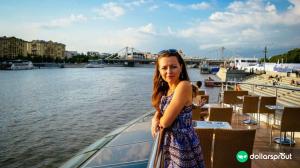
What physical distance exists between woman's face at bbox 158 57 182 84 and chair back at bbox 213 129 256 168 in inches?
53.4

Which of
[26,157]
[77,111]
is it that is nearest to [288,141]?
[26,157]

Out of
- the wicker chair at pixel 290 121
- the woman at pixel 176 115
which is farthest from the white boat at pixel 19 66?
the woman at pixel 176 115

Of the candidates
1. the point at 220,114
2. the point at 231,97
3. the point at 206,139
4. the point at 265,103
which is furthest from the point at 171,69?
the point at 231,97

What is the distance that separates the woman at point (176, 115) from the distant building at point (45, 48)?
156537 millimetres

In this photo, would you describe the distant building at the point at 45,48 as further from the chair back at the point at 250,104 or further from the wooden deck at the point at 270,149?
the wooden deck at the point at 270,149

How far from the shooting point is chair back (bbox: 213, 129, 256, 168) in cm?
310

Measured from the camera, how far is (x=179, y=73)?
199 cm

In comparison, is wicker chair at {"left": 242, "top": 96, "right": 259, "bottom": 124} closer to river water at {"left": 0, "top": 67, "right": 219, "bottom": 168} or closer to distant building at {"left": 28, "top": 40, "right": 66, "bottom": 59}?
river water at {"left": 0, "top": 67, "right": 219, "bottom": 168}

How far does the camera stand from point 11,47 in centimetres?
13688

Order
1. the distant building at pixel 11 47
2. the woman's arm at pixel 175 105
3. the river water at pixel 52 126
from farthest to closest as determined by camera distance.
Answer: the distant building at pixel 11 47
the river water at pixel 52 126
the woman's arm at pixel 175 105

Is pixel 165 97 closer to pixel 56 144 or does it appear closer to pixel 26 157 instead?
pixel 26 157

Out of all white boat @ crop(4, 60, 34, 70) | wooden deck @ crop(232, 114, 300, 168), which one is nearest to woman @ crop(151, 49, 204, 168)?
wooden deck @ crop(232, 114, 300, 168)

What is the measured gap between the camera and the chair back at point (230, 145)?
10.2 feet

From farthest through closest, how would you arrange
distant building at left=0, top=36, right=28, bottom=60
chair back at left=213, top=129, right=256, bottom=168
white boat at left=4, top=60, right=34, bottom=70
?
distant building at left=0, top=36, right=28, bottom=60, white boat at left=4, top=60, right=34, bottom=70, chair back at left=213, top=129, right=256, bottom=168
